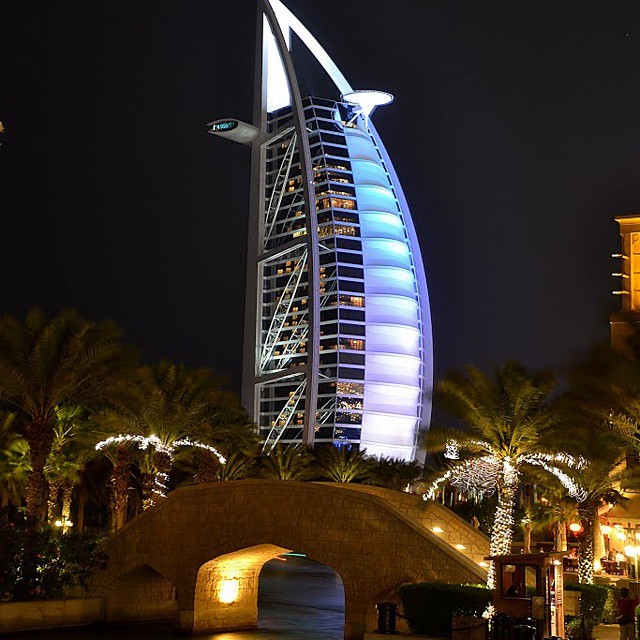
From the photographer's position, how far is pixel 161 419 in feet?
149

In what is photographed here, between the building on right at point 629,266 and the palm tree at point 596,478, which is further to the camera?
the building on right at point 629,266

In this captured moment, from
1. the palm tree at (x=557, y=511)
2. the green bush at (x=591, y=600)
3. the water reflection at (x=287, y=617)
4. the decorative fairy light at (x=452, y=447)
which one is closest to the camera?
the green bush at (x=591, y=600)

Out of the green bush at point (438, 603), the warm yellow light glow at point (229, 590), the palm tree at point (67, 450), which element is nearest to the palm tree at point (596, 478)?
the green bush at point (438, 603)

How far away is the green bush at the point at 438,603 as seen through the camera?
27.4m

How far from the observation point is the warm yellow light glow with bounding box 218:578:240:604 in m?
38.7

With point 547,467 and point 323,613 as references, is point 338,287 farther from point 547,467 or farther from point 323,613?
point 547,467

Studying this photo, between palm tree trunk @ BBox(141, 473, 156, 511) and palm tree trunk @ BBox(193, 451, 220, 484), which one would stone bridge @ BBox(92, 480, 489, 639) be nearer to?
palm tree trunk @ BBox(141, 473, 156, 511)

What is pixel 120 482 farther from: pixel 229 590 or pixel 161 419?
pixel 229 590

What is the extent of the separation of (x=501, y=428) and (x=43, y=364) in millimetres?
15492

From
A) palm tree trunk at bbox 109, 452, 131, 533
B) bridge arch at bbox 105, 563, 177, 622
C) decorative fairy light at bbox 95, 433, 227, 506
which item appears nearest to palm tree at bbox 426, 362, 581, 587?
bridge arch at bbox 105, 563, 177, 622

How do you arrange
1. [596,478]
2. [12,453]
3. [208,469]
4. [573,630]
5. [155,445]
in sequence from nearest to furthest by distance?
1. [573,630]
2. [596,478]
3. [155,445]
4. [12,453]
5. [208,469]

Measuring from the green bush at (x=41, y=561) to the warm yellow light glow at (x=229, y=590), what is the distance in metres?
4.19

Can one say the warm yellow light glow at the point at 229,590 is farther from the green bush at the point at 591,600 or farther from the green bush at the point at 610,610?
the green bush at the point at 591,600

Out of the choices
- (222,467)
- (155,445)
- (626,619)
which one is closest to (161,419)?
(155,445)
